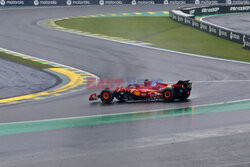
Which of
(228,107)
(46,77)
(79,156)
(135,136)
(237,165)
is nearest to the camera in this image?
(237,165)

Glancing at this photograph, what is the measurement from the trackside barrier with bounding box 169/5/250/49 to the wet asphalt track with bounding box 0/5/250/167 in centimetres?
676

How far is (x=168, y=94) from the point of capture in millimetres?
17359

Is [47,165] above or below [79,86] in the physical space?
above

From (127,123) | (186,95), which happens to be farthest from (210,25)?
(127,123)

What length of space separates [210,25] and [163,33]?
14.8 ft

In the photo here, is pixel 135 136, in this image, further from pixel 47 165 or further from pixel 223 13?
pixel 223 13

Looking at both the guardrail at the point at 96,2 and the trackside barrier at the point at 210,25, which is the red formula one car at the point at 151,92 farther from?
the guardrail at the point at 96,2

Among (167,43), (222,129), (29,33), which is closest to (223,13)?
(167,43)

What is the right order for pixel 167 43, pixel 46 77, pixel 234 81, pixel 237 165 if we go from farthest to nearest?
pixel 167 43 < pixel 46 77 < pixel 234 81 < pixel 237 165

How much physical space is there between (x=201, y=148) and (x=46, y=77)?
14983 millimetres

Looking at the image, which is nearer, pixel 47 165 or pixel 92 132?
pixel 47 165

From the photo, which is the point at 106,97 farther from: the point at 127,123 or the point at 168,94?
the point at 127,123

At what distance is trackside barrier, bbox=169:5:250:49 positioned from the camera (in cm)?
3616

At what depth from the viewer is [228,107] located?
16.5 meters
